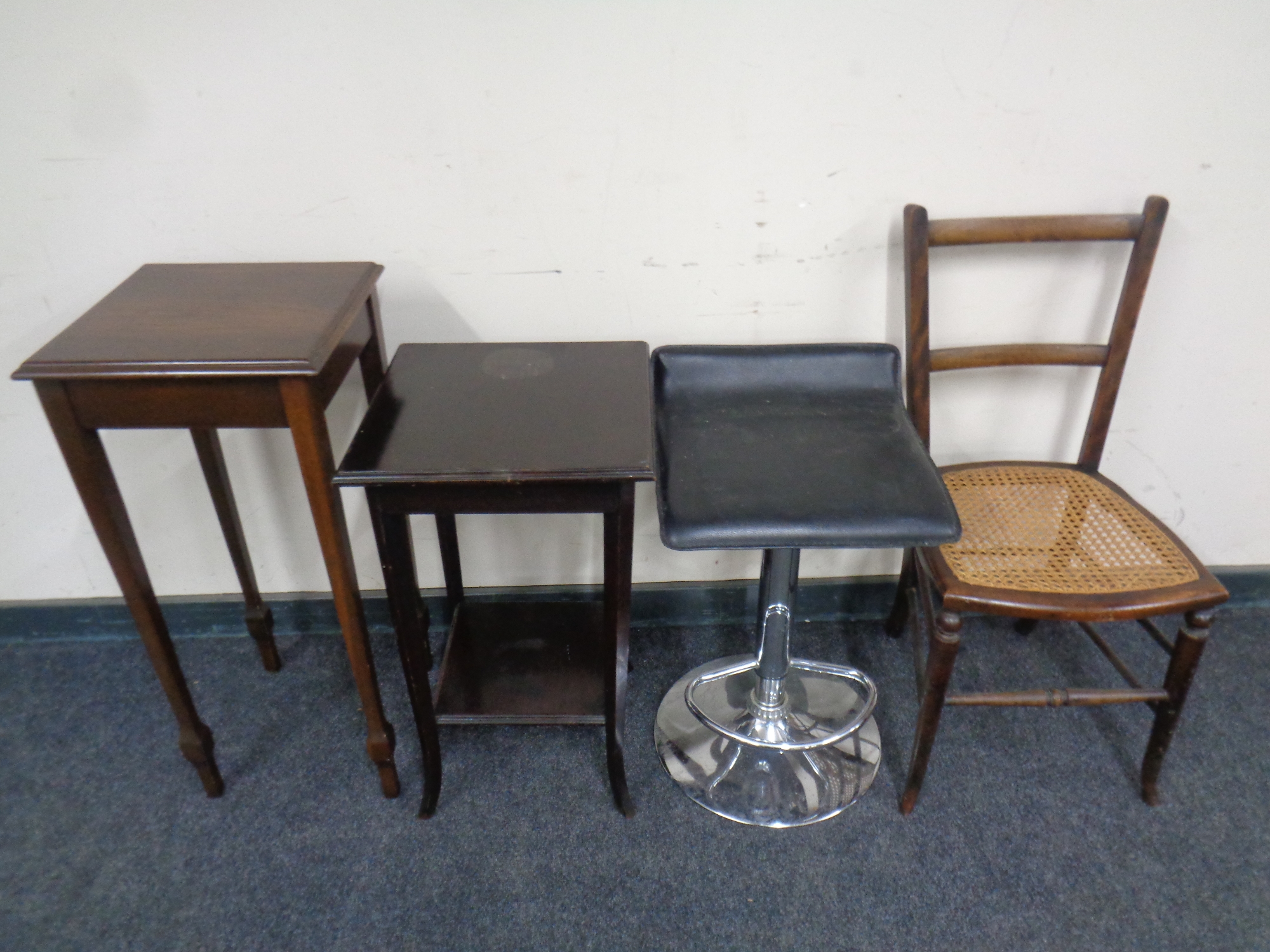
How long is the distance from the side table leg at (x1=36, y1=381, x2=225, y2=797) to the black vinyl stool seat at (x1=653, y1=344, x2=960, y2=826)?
2.58 ft

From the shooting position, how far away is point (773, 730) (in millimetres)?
1678

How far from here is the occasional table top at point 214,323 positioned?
1.14 metres

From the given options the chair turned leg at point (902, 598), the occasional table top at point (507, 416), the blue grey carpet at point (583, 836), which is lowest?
the blue grey carpet at point (583, 836)

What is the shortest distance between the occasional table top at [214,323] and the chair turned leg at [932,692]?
101cm

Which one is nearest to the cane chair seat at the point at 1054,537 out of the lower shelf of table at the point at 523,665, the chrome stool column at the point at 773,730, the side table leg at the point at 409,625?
the chrome stool column at the point at 773,730

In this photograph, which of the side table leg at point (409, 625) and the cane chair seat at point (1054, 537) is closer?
the side table leg at point (409, 625)

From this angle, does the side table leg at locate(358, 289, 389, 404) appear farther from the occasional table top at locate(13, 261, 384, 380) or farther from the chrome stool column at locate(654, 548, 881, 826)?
the chrome stool column at locate(654, 548, 881, 826)

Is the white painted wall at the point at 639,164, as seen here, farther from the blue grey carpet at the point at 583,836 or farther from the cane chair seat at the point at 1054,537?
the blue grey carpet at the point at 583,836

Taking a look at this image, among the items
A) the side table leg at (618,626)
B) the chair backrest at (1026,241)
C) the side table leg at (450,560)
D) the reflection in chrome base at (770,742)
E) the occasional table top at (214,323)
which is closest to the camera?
the occasional table top at (214,323)

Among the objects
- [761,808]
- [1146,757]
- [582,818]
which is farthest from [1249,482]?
[582,818]

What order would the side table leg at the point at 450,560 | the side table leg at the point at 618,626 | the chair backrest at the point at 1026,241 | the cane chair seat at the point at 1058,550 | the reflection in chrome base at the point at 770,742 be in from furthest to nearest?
the side table leg at the point at 450,560 → the reflection in chrome base at the point at 770,742 → the chair backrest at the point at 1026,241 → the cane chair seat at the point at 1058,550 → the side table leg at the point at 618,626

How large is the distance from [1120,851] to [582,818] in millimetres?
909

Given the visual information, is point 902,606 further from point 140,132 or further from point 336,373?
point 140,132

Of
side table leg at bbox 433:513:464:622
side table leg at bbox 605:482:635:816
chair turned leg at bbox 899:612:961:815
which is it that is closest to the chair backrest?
chair turned leg at bbox 899:612:961:815
